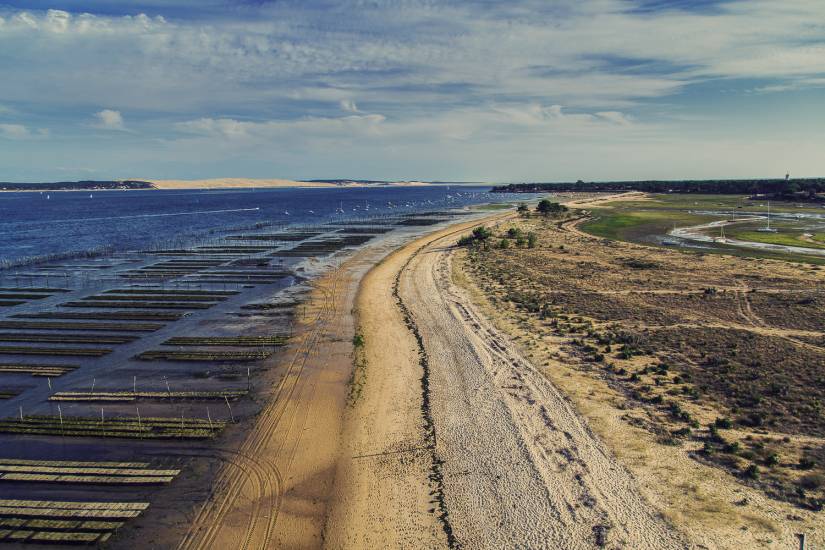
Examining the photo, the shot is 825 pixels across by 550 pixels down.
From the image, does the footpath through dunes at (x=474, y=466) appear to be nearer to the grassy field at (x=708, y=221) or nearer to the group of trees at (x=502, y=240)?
the group of trees at (x=502, y=240)

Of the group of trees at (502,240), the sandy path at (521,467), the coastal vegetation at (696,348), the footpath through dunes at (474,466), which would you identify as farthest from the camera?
the group of trees at (502,240)

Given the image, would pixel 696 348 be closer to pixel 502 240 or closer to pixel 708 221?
pixel 502 240

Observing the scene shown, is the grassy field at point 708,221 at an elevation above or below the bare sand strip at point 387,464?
above

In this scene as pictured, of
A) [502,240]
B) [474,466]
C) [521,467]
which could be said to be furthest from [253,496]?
[502,240]

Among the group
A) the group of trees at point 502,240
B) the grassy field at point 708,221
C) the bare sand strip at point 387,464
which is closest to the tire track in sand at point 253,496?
the bare sand strip at point 387,464

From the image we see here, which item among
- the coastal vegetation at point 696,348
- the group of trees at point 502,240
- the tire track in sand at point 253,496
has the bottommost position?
the tire track in sand at point 253,496

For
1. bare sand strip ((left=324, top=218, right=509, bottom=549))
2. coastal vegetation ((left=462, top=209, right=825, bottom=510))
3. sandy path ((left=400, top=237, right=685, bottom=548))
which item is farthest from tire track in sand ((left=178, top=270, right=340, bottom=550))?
coastal vegetation ((left=462, top=209, right=825, bottom=510))
